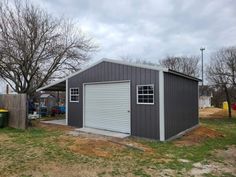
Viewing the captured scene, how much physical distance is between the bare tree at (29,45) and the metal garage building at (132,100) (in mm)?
3231

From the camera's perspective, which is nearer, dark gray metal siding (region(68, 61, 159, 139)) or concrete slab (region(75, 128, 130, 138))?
dark gray metal siding (region(68, 61, 159, 139))

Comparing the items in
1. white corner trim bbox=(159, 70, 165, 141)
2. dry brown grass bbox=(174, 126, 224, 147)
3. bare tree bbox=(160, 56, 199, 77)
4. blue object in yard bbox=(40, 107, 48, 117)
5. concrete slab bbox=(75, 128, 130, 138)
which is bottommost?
dry brown grass bbox=(174, 126, 224, 147)

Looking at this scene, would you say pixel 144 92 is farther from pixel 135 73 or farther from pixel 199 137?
pixel 199 137

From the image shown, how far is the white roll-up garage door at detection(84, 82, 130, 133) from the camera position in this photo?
9.36 meters

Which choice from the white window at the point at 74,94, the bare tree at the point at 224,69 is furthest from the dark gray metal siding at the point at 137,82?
the bare tree at the point at 224,69

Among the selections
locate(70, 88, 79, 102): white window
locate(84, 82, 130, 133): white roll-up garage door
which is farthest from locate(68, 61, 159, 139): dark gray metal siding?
locate(70, 88, 79, 102): white window

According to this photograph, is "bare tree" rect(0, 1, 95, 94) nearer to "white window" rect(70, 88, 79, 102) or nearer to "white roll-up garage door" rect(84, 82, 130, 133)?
"white window" rect(70, 88, 79, 102)

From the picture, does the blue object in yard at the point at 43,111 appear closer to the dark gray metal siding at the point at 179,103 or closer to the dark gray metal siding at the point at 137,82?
the dark gray metal siding at the point at 137,82

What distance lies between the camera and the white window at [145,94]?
27.5ft

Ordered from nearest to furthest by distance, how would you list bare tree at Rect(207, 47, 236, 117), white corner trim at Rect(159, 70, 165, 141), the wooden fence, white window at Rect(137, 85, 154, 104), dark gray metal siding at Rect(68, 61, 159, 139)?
white corner trim at Rect(159, 70, 165, 141) < dark gray metal siding at Rect(68, 61, 159, 139) < white window at Rect(137, 85, 154, 104) < the wooden fence < bare tree at Rect(207, 47, 236, 117)

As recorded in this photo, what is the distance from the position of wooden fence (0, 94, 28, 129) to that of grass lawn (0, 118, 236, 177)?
244 centimetres

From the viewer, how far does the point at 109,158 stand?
5996 millimetres

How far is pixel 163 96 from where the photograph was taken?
26.3 feet

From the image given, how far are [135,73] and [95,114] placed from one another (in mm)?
3217
